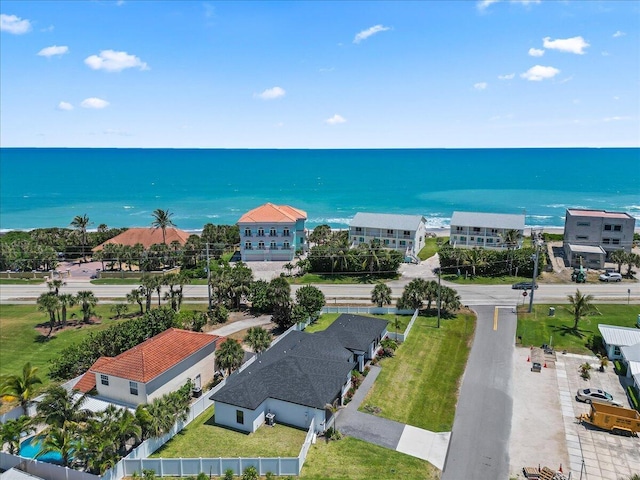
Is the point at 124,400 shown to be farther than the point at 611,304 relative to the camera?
No

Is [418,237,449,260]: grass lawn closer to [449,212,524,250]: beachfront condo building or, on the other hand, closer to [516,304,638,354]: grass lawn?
[449,212,524,250]: beachfront condo building

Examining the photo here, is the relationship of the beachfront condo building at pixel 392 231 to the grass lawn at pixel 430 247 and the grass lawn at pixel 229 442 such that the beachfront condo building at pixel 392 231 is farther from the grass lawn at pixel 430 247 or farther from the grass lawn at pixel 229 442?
the grass lawn at pixel 229 442

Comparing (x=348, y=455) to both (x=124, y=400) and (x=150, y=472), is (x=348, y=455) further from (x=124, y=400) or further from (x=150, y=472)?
(x=124, y=400)

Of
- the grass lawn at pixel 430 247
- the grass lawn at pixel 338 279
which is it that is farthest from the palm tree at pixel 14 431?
the grass lawn at pixel 430 247

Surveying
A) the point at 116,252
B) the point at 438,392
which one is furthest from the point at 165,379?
the point at 116,252

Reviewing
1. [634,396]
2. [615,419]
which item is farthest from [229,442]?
[634,396]

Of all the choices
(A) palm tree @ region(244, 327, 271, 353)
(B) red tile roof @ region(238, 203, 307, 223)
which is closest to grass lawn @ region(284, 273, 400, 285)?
(B) red tile roof @ region(238, 203, 307, 223)
